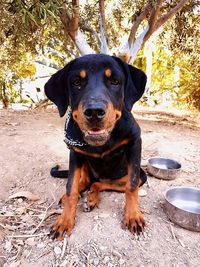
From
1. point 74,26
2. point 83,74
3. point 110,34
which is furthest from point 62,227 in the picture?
point 110,34

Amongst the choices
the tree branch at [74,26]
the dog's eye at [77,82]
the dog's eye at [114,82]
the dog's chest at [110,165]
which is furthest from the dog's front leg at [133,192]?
the tree branch at [74,26]

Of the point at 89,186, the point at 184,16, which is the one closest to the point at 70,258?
the point at 89,186

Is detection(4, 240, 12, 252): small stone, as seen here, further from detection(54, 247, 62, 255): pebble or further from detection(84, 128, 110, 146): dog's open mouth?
detection(84, 128, 110, 146): dog's open mouth

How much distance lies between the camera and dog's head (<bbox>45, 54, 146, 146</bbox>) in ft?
7.11

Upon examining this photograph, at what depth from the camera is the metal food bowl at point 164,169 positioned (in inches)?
134

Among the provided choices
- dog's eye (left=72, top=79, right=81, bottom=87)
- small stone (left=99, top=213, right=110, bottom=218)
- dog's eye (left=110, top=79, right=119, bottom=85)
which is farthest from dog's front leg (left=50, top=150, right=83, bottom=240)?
dog's eye (left=110, top=79, right=119, bottom=85)

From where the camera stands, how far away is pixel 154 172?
348cm

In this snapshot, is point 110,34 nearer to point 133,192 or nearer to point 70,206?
point 133,192

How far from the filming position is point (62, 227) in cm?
243

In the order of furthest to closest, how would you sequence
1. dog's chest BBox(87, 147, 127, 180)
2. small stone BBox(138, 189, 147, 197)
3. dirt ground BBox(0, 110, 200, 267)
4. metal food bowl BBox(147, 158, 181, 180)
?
metal food bowl BBox(147, 158, 181, 180)
small stone BBox(138, 189, 147, 197)
dog's chest BBox(87, 147, 127, 180)
dirt ground BBox(0, 110, 200, 267)

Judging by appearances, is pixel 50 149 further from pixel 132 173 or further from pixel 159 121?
pixel 159 121

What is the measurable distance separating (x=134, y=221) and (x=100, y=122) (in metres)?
0.89

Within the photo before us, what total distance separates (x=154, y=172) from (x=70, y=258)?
1.61m

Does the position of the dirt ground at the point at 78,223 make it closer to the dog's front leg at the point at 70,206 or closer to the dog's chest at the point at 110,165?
the dog's front leg at the point at 70,206
